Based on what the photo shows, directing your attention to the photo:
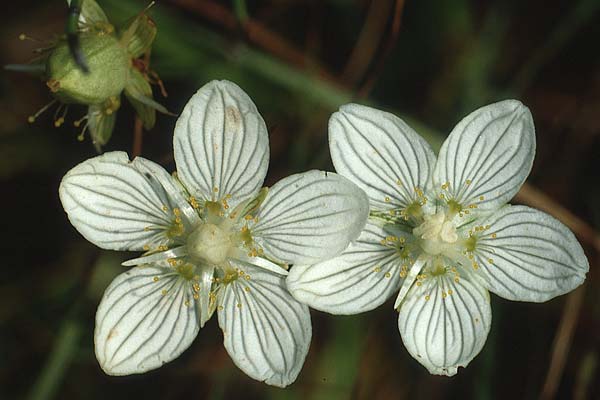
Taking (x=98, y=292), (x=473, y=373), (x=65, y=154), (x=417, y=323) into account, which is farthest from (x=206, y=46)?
(x=473, y=373)

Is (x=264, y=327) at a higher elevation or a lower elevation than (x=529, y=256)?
lower

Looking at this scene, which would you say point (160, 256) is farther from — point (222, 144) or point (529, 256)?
point (529, 256)

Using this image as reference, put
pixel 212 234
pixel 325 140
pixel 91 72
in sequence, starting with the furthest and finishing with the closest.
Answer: pixel 325 140 → pixel 212 234 → pixel 91 72

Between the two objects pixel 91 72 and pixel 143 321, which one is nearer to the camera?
pixel 91 72

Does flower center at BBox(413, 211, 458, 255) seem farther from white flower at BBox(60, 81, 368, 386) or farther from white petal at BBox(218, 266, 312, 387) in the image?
white petal at BBox(218, 266, 312, 387)

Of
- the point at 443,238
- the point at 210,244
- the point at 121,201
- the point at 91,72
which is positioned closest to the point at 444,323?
the point at 443,238
